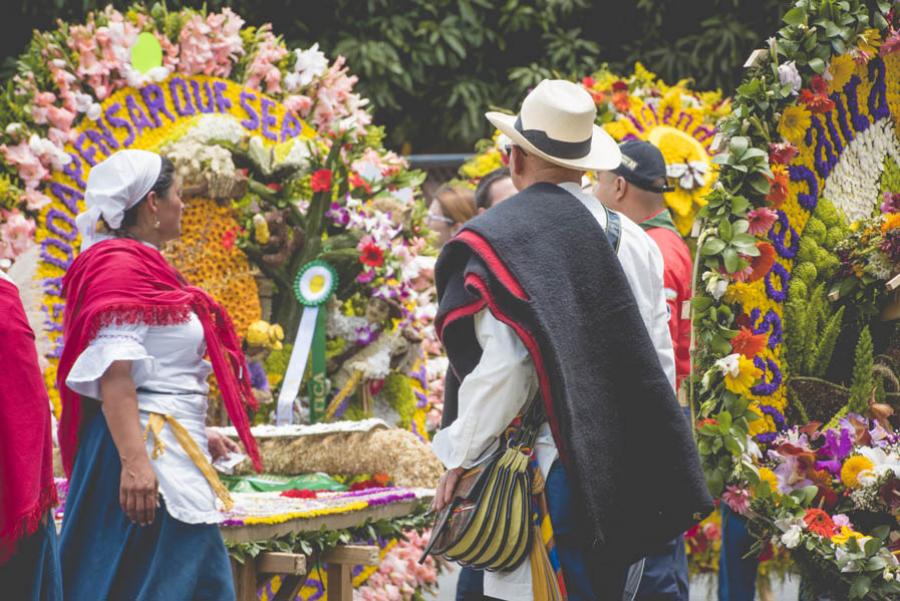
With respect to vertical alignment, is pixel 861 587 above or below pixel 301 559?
below

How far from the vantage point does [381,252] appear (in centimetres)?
648

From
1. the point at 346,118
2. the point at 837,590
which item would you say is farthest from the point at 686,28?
the point at 837,590

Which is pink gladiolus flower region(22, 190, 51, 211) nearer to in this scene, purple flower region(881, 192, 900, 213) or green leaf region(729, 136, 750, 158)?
green leaf region(729, 136, 750, 158)

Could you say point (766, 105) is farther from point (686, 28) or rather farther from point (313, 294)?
point (686, 28)

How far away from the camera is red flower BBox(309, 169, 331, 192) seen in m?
6.46

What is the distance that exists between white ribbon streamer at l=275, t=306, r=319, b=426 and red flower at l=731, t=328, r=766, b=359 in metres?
2.42

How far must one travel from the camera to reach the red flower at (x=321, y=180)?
6.46m

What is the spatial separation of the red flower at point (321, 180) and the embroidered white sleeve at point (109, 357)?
236 centimetres

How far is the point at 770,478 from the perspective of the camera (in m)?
4.53

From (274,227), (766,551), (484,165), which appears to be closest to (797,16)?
(766,551)

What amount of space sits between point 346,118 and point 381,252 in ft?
2.81

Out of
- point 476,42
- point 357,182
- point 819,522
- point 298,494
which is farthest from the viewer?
point 476,42

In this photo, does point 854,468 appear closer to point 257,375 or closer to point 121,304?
point 121,304

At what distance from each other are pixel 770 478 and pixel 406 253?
2.57 meters
